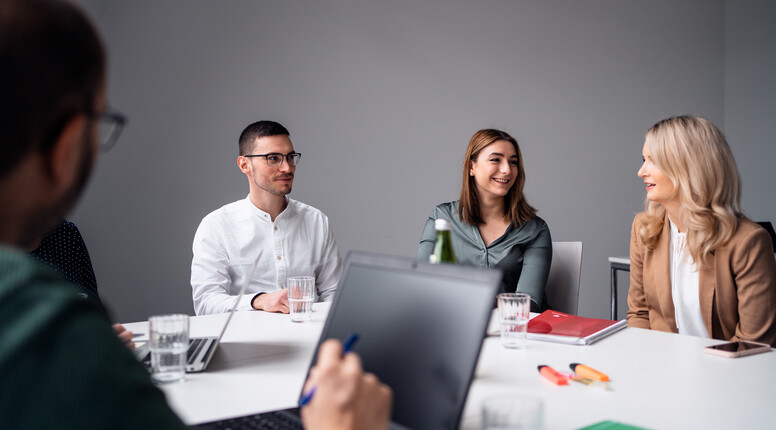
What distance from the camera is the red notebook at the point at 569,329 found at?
4.59 feet

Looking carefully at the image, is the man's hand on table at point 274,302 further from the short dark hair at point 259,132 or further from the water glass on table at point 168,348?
the short dark hair at point 259,132

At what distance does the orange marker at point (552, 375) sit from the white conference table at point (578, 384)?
0.5 inches

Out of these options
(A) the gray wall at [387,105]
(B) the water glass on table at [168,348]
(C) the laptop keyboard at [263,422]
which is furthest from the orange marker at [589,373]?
(A) the gray wall at [387,105]

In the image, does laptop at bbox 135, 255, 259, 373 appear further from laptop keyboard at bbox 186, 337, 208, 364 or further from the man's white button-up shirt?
the man's white button-up shirt

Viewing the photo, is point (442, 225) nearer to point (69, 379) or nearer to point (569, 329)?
point (569, 329)

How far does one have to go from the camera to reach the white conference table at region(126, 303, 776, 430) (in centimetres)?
89

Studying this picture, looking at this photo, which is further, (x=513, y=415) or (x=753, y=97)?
(x=753, y=97)

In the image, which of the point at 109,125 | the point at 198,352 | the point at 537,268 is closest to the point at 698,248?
the point at 537,268

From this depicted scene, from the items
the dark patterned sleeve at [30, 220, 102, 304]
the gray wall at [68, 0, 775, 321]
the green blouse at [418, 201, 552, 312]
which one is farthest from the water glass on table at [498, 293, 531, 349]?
the gray wall at [68, 0, 775, 321]

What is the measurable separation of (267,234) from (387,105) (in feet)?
5.37

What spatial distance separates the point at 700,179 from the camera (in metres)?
1.95

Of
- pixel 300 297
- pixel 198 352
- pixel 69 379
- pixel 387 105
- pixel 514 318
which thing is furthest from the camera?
pixel 387 105

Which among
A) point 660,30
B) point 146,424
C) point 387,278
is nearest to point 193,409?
point 387,278

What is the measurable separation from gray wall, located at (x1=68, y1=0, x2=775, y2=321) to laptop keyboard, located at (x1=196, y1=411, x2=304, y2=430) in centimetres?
255
